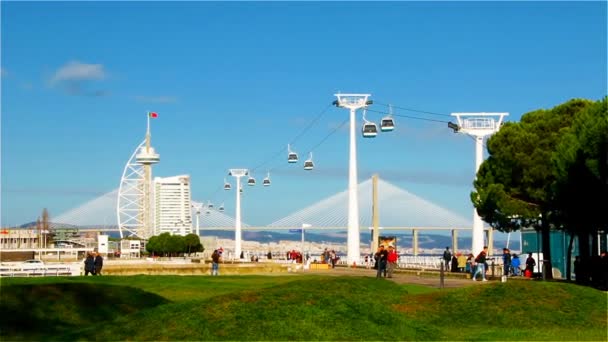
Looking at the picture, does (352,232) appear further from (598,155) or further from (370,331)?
(370,331)

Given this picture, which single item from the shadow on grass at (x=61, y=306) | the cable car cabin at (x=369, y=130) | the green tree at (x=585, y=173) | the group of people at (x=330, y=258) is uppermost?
the cable car cabin at (x=369, y=130)

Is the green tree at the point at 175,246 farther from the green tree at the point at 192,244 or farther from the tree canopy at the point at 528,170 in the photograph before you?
the tree canopy at the point at 528,170

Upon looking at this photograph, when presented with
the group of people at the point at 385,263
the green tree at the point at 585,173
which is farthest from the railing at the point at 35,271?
the green tree at the point at 585,173

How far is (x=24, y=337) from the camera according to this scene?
2266cm

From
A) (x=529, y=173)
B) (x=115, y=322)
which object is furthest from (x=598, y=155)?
(x=115, y=322)

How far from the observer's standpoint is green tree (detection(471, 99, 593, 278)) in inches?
1901

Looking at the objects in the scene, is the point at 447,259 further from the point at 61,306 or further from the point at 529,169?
Answer: the point at 61,306

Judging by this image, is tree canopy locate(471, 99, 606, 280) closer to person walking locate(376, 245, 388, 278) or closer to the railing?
person walking locate(376, 245, 388, 278)

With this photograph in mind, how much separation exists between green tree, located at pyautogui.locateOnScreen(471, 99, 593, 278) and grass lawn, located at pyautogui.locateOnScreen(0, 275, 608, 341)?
68.4 feet

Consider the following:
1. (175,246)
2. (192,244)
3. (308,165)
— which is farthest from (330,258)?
(175,246)

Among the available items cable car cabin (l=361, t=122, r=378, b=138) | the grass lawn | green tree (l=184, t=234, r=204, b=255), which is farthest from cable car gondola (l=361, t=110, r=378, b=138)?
green tree (l=184, t=234, r=204, b=255)

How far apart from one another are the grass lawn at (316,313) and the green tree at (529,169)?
20857mm

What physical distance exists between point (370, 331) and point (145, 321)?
160 inches

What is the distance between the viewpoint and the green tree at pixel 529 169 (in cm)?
4828
